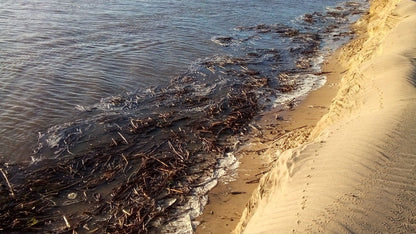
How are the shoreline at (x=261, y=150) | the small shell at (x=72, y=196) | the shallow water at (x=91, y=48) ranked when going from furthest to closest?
1. the shallow water at (x=91, y=48)
2. the small shell at (x=72, y=196)
3. the shoreline at (x=261, y=150)

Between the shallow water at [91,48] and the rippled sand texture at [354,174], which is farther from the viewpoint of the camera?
the shallow water at [91,48]

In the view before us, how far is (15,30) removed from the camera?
1389 cm

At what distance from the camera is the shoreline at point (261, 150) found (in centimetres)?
598

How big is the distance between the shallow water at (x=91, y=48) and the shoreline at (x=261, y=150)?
12.8ft

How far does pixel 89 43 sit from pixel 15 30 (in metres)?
3.12

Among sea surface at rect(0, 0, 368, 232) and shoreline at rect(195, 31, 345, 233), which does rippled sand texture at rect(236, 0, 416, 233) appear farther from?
sea surface at rect(0, 0, 368, 232)

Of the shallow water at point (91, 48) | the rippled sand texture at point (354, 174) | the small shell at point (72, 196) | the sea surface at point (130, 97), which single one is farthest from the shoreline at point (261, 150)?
the shallow water at point (91, 48)

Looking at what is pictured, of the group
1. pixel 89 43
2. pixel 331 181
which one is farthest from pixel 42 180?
pixel 89 43

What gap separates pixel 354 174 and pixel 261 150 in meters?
3.23

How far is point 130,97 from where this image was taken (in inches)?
391

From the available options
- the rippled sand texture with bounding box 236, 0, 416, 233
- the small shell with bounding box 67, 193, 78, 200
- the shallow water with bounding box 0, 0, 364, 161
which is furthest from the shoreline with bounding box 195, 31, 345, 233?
the shallow water with bounding box 0, 0, 364, 161

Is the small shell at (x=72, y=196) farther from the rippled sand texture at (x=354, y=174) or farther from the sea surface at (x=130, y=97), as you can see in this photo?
the rippled sand texture at (x=354, y=174)

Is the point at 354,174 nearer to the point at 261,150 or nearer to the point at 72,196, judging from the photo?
the point at 261,150

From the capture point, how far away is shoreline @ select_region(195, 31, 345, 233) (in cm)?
598
